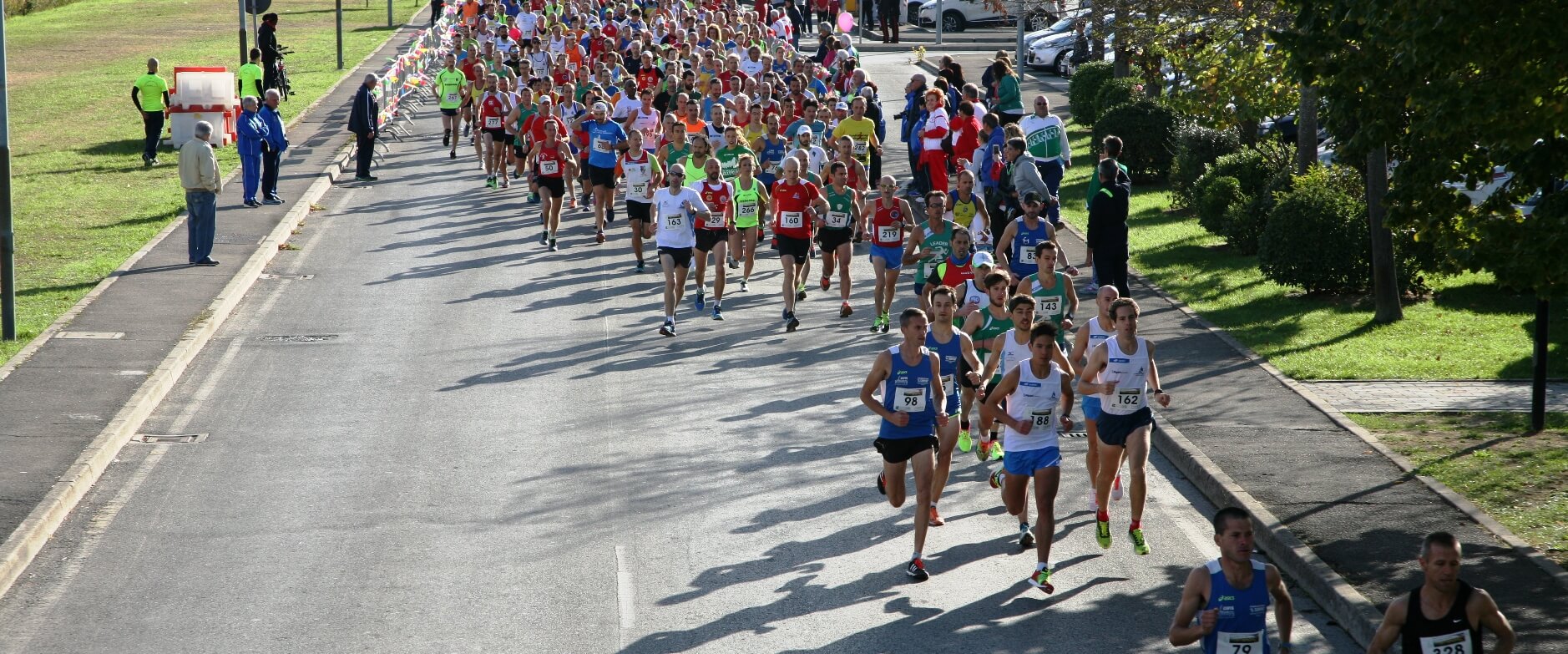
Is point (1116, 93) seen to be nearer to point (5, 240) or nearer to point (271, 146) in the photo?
point (271, 146)

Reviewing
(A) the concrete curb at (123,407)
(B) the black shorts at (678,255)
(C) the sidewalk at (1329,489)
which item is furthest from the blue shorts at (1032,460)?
(B) the black shorts at (678,255)

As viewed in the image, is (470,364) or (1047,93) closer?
(470,364)

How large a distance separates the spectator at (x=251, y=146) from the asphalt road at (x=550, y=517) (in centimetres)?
722

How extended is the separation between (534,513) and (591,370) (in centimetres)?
428

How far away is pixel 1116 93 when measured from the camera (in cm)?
2956

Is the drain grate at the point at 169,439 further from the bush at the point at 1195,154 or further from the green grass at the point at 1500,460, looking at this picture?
the bush at the point at 1195,154

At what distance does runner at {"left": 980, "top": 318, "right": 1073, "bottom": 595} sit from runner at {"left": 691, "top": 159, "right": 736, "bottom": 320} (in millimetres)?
7402

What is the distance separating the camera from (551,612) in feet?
29.7

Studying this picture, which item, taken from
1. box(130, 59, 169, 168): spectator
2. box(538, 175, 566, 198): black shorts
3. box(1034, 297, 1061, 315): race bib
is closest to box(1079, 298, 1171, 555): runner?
box(1034, 297, 1061, 315): race bib

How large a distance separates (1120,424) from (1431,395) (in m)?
5.24

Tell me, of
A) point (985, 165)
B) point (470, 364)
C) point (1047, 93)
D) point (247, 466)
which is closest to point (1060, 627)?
point (247, 466)

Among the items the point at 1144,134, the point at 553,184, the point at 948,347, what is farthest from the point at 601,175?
the point at 948,347

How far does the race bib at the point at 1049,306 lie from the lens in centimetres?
1266

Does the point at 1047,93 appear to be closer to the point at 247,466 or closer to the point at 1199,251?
the point at 1199,251
